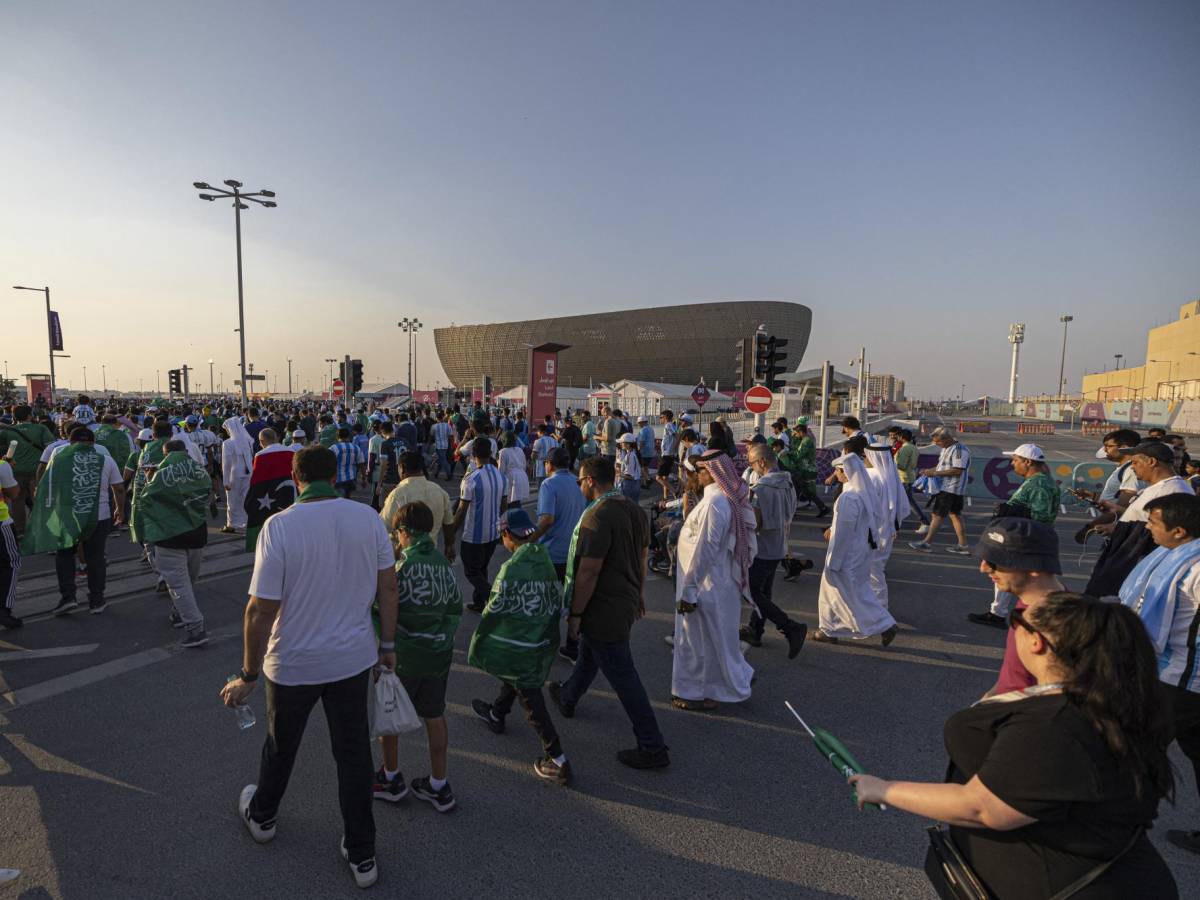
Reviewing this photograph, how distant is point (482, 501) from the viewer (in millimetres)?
5973

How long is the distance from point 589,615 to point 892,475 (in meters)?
4.42

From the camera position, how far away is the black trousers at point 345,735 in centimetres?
265

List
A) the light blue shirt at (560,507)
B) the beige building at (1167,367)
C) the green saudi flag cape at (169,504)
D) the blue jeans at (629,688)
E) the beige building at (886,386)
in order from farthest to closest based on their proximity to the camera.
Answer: the beige building at (886,386) < the beige building at (1167,367) < the green saudi flag cape at (169,504) < the light blue shirt at (560,507) < the blue jeans at (629,688)

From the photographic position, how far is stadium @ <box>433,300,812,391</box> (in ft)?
300

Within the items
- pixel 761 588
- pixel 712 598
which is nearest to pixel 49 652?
pixel 712 598

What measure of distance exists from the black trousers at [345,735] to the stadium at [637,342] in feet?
270

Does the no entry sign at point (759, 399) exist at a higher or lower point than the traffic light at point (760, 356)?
lower

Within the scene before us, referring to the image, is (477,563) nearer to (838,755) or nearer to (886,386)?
(838,755)

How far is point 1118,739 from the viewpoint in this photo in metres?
1.38

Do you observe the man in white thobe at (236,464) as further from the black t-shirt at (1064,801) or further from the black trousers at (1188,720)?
the black trousers at (1188,720)

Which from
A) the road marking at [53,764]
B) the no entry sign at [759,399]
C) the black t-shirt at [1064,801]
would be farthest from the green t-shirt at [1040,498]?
the road marking at [53,764]

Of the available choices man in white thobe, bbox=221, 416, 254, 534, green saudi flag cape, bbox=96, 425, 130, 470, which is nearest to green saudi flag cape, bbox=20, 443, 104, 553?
man in white thobe, bbox=221, 416, 254, 534

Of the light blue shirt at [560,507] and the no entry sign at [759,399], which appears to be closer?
the light blue shirt at [560,507]

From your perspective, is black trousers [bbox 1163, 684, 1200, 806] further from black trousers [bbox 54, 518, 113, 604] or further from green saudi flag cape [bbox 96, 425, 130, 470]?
green saudi flag cape [bbox 96, 425, 130, 470]
